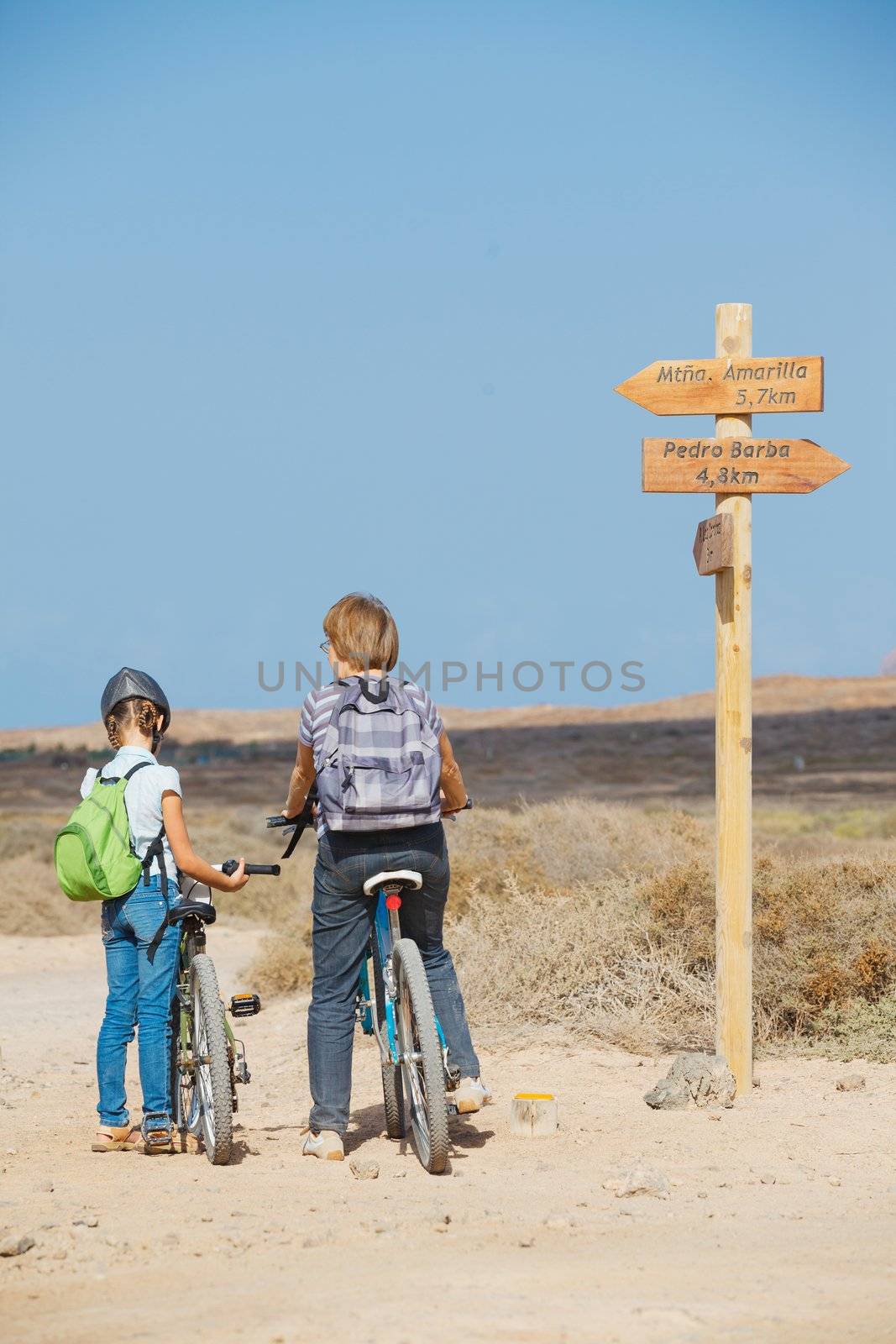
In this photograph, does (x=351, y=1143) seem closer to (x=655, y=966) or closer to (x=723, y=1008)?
(x=723, y=1008)

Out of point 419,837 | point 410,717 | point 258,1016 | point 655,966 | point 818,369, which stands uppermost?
point 818,369

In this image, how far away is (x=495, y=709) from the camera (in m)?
88.1

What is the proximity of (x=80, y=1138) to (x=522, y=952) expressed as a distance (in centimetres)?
288

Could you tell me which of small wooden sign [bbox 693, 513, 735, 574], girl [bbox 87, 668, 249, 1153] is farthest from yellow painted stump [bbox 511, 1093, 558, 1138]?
small wooden sign [bbox 693, 513, 735, 574]

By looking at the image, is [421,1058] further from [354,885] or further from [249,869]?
[249,869]

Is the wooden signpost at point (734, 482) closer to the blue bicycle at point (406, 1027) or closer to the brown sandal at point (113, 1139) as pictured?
the blue bicycle at point (406, 1027)

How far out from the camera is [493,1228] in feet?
14.2

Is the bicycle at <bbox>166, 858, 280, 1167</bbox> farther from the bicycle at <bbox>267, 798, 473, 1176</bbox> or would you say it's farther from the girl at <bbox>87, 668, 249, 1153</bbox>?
the bicycle at <bbox>267, 798, 473, 1176</bbox>

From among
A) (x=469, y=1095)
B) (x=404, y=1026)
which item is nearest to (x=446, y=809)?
(x=404, y=1026)

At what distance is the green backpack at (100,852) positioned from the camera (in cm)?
551

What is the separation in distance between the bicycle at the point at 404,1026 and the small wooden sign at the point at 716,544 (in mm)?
1919

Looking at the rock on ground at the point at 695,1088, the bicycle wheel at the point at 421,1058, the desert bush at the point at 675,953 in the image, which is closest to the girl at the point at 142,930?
the bicycle wheel at the point at 421,1058

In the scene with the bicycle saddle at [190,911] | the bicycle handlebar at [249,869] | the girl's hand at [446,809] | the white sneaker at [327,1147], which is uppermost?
the girl's hand at [446,809]

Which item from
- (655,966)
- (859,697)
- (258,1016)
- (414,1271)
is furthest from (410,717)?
(859,697)
